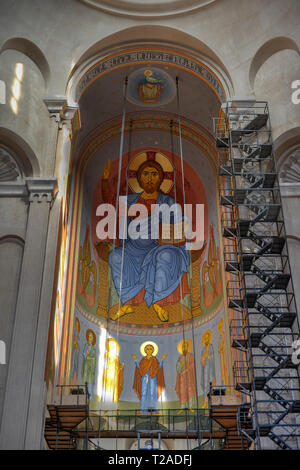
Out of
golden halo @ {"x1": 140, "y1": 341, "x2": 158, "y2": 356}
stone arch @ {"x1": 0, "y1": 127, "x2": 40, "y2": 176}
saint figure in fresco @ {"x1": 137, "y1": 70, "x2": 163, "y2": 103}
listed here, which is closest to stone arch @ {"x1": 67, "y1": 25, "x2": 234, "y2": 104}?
saint figure in fresco @ {"x1": 137, "y1": 70, "x2": 163, "y2": 103}

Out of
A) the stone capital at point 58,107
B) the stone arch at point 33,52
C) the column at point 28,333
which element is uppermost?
the stone arch at point 33,52

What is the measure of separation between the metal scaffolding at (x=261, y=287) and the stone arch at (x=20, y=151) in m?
4.41

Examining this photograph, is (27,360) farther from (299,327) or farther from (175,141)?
(175,141)

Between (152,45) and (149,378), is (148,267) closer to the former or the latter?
(149,378)

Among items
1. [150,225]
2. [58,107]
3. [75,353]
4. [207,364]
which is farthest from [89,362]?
[58,107]

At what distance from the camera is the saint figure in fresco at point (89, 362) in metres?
16.5

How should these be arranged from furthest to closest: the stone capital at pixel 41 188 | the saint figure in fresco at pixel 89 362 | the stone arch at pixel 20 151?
the saint figure in fresco at pixel 89 362 < the stone arch at pixel 20 151 < the stone capital at pixel 41 188

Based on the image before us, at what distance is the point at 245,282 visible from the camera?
1210cm

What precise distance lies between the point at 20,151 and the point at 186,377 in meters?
8.35

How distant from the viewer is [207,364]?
1692 cm

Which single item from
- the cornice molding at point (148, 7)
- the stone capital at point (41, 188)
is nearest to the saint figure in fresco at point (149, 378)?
the stone capital at point (41, 188)

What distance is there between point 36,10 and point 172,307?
376 inches

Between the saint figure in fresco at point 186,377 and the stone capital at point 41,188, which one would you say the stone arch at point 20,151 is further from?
the saint figure in fresco at point 186,377

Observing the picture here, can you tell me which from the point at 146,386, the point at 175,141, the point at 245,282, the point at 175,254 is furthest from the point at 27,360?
the point at 175,141
